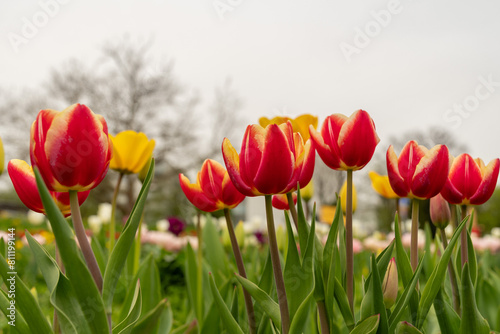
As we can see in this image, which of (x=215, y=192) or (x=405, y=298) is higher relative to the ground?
(x=215, y=192)

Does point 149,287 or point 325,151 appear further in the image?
point 149,287

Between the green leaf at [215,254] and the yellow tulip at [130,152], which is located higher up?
the yellow tulip at [130,152]

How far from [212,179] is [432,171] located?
1.41ft

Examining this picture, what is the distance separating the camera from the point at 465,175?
3.14 ft

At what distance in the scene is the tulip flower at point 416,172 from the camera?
830 mm

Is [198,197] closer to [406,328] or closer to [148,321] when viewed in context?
[148,321]

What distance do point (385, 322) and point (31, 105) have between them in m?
15.0

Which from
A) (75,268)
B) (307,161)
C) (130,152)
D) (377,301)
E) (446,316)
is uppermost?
(130,152)

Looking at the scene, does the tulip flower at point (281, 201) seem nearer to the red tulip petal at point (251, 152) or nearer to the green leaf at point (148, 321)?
the red tulip petal at point (251, 152)

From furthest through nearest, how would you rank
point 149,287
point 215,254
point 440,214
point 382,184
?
point 215,254 → point 149,287 → point 382,184 → point 440,214

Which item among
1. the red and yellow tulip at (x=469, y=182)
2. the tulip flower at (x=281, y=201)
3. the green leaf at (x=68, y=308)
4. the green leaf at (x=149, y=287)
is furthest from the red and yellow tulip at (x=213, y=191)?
the green leaf at (x=149, y=287)

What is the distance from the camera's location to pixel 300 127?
941mm

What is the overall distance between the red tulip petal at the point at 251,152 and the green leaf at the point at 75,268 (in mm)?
286

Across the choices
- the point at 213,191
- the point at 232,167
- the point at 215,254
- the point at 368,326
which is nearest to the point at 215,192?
the point at 213,191
